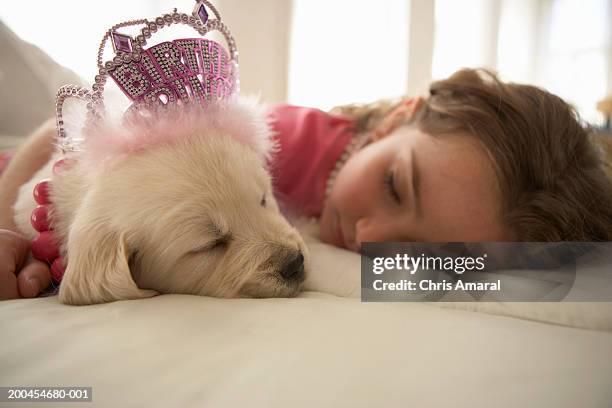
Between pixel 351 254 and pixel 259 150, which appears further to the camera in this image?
pixel 351 254

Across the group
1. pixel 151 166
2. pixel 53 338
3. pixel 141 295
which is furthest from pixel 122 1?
pixel 53 338

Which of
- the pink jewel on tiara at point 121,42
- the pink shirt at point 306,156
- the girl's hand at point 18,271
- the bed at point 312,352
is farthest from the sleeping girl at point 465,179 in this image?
the pink jewel on tiara at point 121,42

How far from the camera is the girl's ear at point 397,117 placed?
4.58 ft

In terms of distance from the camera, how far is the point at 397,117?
4.75ft

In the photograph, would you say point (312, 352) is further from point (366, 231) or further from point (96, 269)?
point (366, 231)

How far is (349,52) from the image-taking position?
125 inches

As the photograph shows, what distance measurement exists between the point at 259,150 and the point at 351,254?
14.7 inches

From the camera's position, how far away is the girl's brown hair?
3.17 ft

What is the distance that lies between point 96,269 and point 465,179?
2.71ft

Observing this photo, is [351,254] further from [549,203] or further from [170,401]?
[170,401]

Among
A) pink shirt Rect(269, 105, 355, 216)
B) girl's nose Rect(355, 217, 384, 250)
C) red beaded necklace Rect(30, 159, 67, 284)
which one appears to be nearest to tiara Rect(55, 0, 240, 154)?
red beaded necklace Rect(30, 159, 67, 284)

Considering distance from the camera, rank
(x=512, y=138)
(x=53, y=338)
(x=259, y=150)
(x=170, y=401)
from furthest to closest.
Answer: (x=512, y=138) → (x=259, y=150) → (x=53, y=338) → (x=170, y=401)

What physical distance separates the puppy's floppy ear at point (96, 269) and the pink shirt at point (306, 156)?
2.48 feet

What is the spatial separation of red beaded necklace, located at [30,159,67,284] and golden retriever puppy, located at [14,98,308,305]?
0.05 feet
